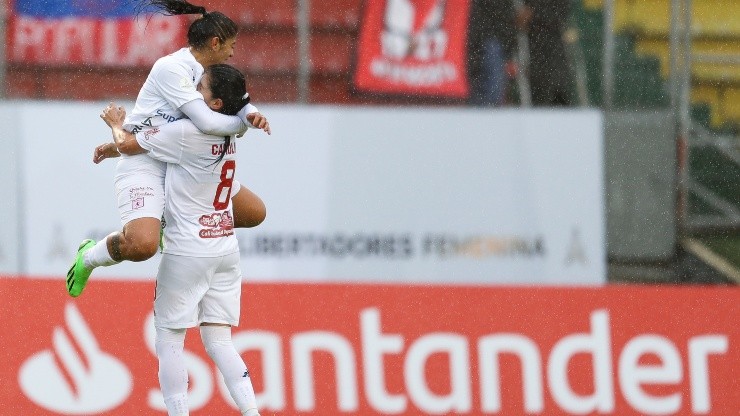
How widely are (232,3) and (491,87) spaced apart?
73.5 inches

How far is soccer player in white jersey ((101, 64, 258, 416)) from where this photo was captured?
7.31 metres

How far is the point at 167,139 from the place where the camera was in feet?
24.0

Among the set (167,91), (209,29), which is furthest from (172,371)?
(209,29)

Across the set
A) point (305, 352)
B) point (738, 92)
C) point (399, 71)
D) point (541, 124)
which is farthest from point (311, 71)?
point (738, 92)

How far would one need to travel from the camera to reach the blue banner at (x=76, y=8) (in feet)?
34.7

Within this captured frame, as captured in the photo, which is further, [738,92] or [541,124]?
[738,92]

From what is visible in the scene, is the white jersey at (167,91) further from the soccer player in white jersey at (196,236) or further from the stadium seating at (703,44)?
the stadium seating at (703,44)

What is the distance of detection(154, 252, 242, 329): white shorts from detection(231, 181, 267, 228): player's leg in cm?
35

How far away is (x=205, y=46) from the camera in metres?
7.36

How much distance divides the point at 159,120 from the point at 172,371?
116 cm

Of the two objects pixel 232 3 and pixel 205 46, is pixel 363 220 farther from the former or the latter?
pixel 205 46

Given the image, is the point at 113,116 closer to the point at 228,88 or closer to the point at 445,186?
the point at 228,88

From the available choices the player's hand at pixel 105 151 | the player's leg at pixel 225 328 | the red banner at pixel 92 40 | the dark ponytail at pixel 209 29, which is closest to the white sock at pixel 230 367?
the player's leg at pixel 225 328

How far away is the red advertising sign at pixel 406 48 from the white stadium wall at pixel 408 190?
0.19 metres
